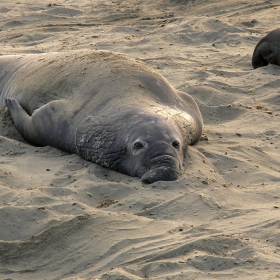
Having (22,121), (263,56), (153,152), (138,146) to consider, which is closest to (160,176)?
(153,152)

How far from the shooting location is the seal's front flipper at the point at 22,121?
6650mm

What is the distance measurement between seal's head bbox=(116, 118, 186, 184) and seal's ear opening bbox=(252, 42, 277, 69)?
4.20 m

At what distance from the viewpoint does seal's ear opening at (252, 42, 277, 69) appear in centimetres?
984

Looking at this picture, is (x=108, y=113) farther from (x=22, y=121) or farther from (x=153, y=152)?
(x=22, y=121)

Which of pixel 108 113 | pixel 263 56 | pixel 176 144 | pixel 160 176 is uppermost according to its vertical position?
pixel 108 113

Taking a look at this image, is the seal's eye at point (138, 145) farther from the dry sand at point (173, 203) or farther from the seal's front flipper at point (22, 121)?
the seal's front flipper at point (22, 121)

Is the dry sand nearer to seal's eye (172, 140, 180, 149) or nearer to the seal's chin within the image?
the seal's chin

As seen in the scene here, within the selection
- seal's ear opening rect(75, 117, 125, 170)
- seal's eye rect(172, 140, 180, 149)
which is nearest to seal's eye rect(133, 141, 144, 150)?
seal's ear opening rect(75, 117, 125, 170)

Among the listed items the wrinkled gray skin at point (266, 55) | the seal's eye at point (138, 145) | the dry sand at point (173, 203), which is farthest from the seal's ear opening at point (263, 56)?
the seal's eye at point (138, 145)

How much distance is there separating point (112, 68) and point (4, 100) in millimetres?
1671

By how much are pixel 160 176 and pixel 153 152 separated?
0.88 feet

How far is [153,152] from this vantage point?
226 inches

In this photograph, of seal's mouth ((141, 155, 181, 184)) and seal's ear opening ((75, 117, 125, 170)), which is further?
seal's ear opening ((75, 117, 125, 170))

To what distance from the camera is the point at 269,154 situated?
6.44 meters
